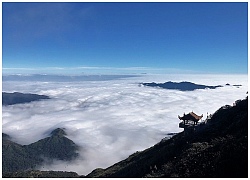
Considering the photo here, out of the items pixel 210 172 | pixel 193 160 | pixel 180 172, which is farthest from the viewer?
pixel 193 160

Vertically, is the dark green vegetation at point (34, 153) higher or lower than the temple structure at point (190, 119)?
lower

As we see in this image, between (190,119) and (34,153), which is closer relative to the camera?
(190,119)

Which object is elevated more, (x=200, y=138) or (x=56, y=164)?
(x=200, y=138)

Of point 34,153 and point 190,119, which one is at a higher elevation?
point 190,119

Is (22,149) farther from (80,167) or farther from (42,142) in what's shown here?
(80,167)

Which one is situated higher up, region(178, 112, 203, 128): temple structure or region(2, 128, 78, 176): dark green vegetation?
region(178, 112, 203, 128): temple structure

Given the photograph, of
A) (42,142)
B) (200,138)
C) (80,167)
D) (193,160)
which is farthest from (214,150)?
(42,142)

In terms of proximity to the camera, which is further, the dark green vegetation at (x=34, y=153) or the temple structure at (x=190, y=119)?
the dark green vegetation at (x=34, y=153)

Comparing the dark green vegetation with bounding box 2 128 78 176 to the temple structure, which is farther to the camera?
the dark green vegetation with bounding box 2 128 78 176
